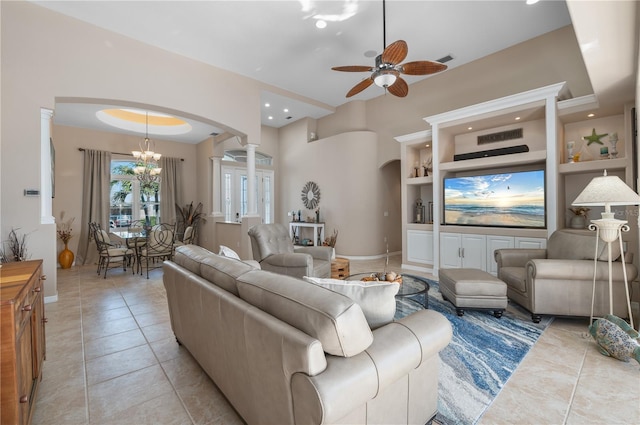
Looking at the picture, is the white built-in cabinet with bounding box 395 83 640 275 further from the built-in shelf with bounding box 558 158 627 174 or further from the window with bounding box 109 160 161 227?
the window with bounding box 109 160 161 227

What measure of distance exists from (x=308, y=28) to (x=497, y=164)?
3562 millimetres

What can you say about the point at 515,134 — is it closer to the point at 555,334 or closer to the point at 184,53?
the point at 555,334

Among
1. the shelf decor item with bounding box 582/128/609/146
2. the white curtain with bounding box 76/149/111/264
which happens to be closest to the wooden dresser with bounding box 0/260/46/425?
the shelf decor item with bounding box 582/128/609/146

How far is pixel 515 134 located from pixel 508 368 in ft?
13.4

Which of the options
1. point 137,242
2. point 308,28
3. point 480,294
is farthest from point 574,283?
point 137,242

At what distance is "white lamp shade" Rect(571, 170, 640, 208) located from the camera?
2.48 metres

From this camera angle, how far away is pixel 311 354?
103 centimetres

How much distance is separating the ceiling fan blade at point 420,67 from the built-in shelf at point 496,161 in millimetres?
2006

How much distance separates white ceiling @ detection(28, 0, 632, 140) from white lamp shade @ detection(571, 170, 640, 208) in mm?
2792

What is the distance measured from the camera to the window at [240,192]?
8498 mm

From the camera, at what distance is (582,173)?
14.0 feet

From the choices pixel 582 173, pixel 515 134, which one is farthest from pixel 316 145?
pixel 582 173

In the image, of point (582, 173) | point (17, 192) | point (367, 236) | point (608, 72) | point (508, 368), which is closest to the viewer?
point (508, 368)

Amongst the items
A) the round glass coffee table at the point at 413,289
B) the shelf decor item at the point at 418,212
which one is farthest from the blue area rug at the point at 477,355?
the shelf decor item at the point at 418,212
